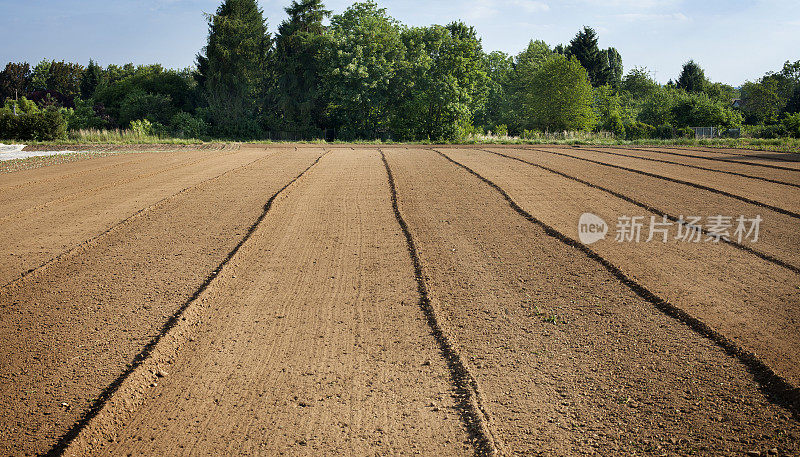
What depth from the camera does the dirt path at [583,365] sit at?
345 cm

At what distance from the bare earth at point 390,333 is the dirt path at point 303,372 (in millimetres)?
20

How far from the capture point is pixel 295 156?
2125cm

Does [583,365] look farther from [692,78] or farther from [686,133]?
[692,78]

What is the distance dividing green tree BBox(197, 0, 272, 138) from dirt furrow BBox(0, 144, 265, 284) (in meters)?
25.6

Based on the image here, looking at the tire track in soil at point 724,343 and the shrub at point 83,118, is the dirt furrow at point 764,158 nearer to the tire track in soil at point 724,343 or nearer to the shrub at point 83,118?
the tire track in soil at point 724,343

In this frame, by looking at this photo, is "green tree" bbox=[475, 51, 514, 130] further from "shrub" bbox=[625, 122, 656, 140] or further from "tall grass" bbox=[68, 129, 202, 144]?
"tall grass" bbox=[68, 129, 202, 144]

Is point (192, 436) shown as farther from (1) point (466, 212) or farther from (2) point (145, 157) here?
(2) point (145, 157)

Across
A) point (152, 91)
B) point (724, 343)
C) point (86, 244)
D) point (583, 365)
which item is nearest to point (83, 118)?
point (152, 91)

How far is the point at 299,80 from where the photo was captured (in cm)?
4059

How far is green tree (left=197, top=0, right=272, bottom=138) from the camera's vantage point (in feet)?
126

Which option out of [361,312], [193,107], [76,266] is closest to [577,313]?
[361,312]

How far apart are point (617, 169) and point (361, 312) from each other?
13.1 metres

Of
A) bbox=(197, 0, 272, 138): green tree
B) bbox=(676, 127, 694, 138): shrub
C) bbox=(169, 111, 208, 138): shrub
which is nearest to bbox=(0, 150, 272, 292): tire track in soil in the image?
bbox=(169, 111, 208, 138): shrub

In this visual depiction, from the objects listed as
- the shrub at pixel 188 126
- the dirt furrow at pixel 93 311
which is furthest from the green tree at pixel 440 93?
the dirt furrow at pixel 93 311
